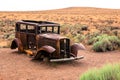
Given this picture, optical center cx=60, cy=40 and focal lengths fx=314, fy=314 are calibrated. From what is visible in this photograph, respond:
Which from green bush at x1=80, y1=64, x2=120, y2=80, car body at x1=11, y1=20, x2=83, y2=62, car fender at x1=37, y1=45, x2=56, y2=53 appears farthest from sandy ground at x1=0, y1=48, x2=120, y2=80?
green bush at x1=80, y1=64, x2=120, y2=80

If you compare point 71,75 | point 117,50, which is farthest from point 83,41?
point 71,75

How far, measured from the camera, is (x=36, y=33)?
1378 centimetres

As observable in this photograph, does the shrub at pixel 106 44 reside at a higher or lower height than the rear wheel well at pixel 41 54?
lower

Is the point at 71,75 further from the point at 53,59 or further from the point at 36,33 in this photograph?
the point at 36,33

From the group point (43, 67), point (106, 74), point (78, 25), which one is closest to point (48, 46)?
point (43, 67)

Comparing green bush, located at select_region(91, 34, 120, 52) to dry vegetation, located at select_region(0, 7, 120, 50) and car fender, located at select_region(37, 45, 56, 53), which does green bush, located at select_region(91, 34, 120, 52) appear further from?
car fender, located at select_region(37, 45, 56, 53)

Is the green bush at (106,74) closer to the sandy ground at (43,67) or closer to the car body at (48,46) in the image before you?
the sandy ground at (43,67)

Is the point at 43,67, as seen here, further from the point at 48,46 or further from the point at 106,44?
the point at 106,44

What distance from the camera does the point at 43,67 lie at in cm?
1214

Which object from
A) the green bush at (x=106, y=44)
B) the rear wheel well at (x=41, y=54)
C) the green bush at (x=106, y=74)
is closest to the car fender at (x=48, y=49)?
the rear wheel well at (x=41, y=54)

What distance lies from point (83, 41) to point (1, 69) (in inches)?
362

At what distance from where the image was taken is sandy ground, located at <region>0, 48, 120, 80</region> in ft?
34.1

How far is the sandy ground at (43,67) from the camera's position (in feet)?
34.1

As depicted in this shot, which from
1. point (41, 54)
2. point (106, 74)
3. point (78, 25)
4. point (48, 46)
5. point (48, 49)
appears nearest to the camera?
point (106, 74)
